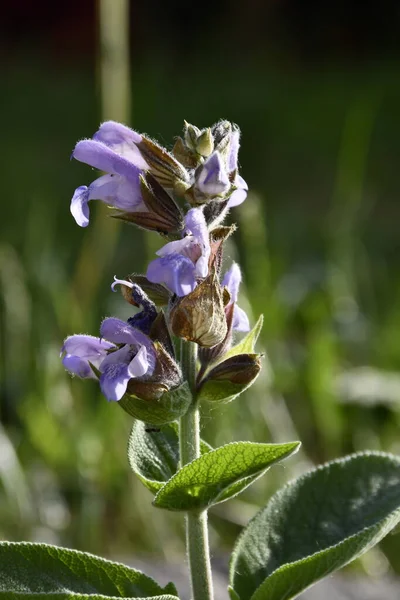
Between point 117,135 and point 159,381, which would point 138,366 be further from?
point 117,135

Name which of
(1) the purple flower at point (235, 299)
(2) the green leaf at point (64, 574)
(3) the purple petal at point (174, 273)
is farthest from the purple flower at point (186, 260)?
(2) the green leaf at point (64, 574)

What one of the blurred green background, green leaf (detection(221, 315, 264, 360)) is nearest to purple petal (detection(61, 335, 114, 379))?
green leaf (detection(221, 315, 264, 360))

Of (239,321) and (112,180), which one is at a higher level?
(112,180)

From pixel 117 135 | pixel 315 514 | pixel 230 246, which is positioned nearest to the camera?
pixel 117 135

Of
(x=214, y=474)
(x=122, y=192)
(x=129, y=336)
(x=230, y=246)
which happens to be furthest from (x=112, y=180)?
(x=230, y=246)

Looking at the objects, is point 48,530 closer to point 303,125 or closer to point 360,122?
point 360,122

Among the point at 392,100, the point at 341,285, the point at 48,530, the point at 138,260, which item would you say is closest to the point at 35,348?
the point at 48,530

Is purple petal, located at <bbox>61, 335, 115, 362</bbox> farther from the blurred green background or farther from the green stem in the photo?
the blurred green background
